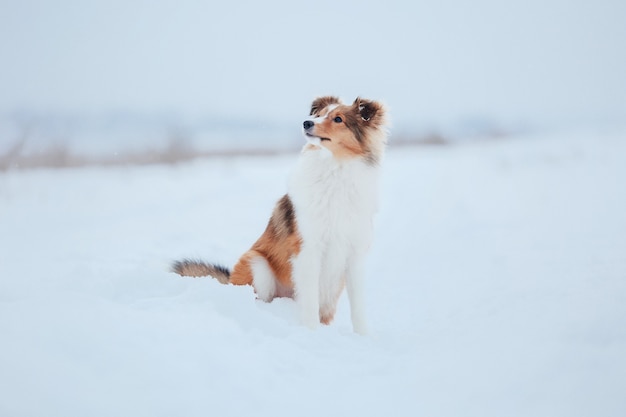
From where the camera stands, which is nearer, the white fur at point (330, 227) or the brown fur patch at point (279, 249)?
the white fur at point (330, 227)

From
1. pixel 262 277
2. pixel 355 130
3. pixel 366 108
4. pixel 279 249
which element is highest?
pixel 366 108

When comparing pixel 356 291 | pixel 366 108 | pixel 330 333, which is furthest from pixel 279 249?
pixel 366 108

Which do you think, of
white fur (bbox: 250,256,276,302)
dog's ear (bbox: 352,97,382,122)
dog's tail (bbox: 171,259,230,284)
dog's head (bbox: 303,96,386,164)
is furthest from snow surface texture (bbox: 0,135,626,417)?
dog's ear (bbox: 352,97,382,122)

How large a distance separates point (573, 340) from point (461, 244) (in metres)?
4.67

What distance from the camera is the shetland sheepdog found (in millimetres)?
3627

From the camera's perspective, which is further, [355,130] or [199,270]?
[199,270]

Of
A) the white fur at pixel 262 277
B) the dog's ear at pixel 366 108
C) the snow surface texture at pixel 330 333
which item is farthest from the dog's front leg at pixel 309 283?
the dog's ear at pixel 366 108

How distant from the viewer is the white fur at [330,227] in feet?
11.8

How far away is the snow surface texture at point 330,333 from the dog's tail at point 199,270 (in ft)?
0.84

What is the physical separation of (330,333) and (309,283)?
0.63 metres

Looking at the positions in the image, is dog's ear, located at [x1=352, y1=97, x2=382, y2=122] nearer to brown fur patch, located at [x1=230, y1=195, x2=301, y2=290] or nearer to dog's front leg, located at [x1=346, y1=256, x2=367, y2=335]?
brown fur patch, located at [x1=230, y1=195, x2=301, y2=290]

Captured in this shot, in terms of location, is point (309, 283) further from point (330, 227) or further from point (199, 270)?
point (199, 270)

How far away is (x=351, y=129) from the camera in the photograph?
12.7 ft

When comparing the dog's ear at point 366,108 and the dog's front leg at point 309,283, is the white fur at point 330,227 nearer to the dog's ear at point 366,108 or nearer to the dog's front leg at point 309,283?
the dog's front leg at point 309,283
